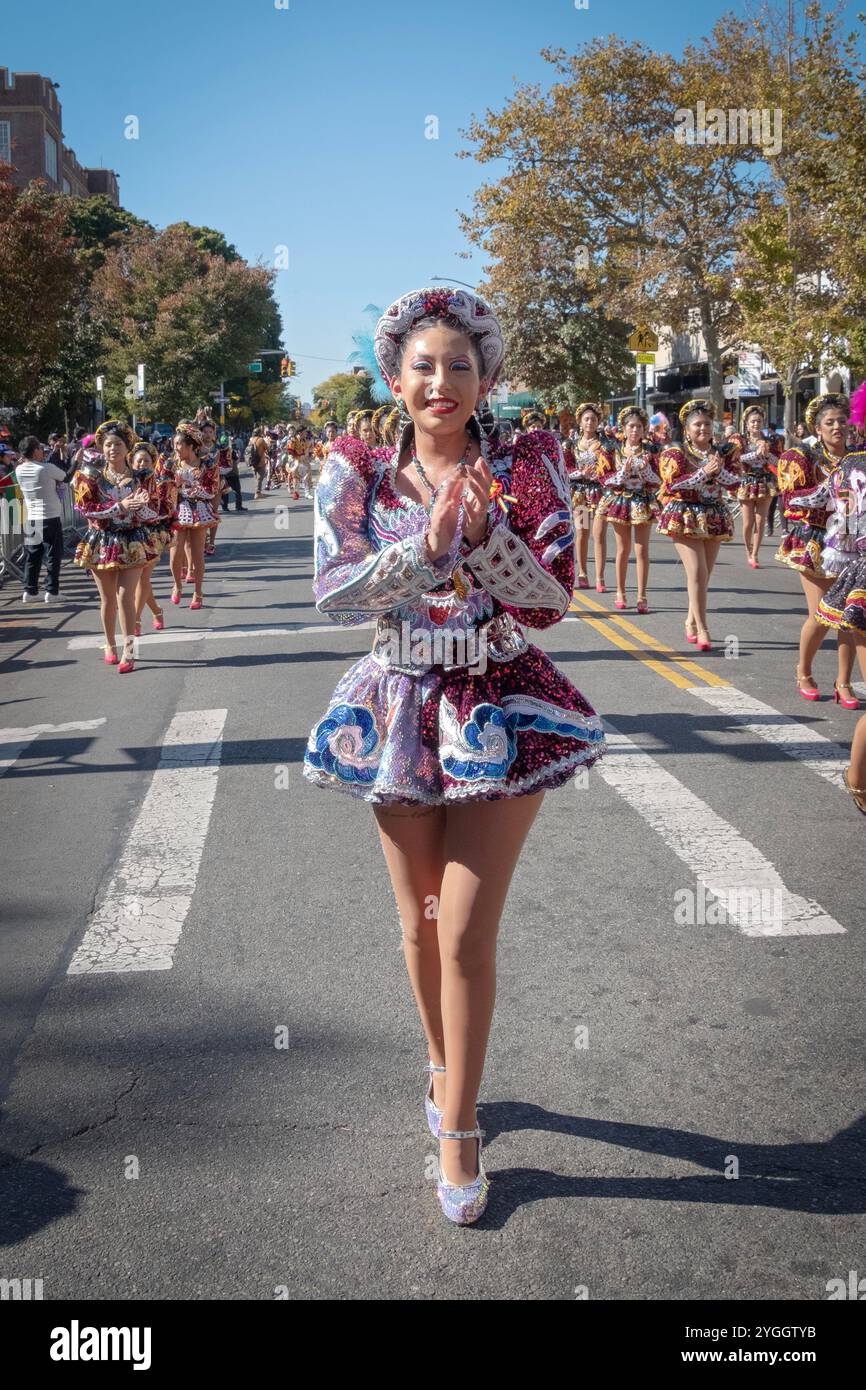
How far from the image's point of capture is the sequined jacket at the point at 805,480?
877 cm

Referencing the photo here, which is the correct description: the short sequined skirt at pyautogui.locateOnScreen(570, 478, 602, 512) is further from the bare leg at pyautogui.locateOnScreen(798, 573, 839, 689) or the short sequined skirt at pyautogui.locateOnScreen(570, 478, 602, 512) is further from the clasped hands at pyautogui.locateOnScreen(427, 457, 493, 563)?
the clasped hands at pyautogui.locateOnScreen(427, 457, 493, 563)

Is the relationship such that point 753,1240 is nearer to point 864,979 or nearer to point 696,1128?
point 696,1128

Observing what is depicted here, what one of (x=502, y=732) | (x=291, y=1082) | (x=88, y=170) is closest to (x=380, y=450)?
(x=502, y=732)

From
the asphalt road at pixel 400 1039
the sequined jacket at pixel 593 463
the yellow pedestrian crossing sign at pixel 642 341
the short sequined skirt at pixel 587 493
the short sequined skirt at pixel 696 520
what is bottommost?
the asphalt road at pixel 400 1039

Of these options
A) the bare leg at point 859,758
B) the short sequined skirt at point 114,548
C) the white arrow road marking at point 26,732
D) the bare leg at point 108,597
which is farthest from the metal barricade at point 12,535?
the bare leg at point 859,758

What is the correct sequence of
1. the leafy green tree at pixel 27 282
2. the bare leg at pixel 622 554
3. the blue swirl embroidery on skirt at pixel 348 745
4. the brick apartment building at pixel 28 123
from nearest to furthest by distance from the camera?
the blue swirl embroidery on skirt at pixel 348 745, the bare leg at pixel 622 554, the leafy green tree at pixel 27 282, the brick apartment building at pixel 28 123

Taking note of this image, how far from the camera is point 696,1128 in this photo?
11.8 feet

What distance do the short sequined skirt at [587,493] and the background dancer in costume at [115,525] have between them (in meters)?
6.26

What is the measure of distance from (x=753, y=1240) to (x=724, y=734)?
5464 mm

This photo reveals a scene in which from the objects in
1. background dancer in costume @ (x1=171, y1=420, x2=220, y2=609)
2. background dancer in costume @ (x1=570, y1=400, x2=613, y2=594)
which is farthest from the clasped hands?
background dancer in costume @ (x1=570, y1=400, x2=613, y2=594)

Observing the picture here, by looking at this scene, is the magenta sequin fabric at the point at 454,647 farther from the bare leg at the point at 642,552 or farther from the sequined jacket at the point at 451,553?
the bare leg at the point at 642,552

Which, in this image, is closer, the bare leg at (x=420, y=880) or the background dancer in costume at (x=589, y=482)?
the bare leg at (x=420, y=880)

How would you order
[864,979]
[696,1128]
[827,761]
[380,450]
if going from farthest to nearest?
[827,761]
[864,979]
[696,1128]
[380,450]

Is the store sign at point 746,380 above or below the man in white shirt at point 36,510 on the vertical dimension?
above
